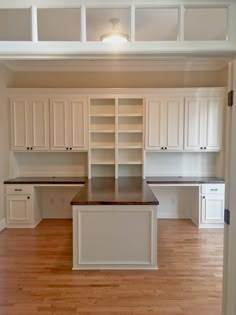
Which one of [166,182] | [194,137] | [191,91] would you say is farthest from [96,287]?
[191,91]

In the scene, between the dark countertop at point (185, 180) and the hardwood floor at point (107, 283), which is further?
the dark countertop at point (185, 180)

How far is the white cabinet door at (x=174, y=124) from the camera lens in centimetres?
549

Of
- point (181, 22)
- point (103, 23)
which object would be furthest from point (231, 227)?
point (103, 23)

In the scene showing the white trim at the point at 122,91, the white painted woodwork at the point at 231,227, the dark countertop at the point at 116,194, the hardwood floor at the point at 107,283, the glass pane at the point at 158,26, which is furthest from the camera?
the white trim at the point at 122,91

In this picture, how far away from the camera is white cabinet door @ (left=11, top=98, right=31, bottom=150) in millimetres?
5477

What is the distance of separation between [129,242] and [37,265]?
47.4 inches

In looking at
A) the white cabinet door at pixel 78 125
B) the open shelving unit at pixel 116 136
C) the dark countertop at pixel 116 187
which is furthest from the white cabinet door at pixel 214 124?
the white cabinet door at pixel 78 125

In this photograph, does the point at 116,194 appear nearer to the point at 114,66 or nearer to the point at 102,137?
the point at 102,137

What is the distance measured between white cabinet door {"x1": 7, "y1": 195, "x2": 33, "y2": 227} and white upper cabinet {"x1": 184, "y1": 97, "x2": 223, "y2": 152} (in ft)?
10.1

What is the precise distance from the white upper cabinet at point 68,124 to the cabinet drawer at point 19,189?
86 centimetres

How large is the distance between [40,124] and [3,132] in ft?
2.17

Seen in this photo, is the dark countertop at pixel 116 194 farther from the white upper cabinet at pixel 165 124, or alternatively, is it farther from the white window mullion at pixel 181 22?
the white window mullion at pixel 181 22

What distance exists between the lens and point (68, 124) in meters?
5.54

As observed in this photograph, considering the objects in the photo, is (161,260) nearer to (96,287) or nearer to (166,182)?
(96,287)
